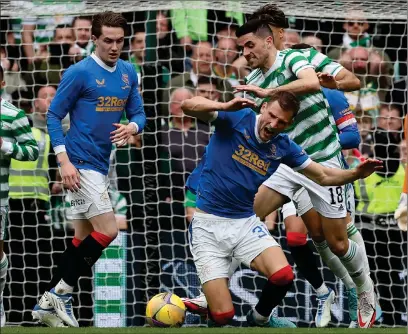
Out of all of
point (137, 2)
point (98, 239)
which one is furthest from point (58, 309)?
point (137, 2)

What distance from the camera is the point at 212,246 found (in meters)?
7.88

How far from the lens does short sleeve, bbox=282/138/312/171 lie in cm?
786

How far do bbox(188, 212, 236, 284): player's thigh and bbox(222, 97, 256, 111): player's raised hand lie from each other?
107 cm

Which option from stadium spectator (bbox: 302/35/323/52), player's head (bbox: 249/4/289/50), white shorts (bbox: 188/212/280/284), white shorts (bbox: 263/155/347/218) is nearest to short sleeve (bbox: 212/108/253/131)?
white shorts (bbox: 188/212/280/284)

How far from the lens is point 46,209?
1045 centimetres

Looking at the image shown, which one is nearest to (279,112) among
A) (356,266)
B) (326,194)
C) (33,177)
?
(326,194)

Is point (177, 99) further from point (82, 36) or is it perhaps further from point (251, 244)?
point (251, 244)

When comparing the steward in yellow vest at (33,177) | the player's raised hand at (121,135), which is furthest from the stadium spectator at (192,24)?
the player's raised hand at (121,135)

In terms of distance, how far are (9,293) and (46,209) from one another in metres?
0.89

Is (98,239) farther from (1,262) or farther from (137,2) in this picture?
(137,2)

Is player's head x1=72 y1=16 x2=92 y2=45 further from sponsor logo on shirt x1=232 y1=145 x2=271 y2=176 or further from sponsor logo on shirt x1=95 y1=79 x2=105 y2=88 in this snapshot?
sponsor logo on shirt x1=232 y1=145 x2=271 y2=176

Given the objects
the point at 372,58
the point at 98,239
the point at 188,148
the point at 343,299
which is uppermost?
the point at 372,58

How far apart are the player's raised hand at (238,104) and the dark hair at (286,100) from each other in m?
0.47

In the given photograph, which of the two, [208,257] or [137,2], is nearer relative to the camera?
[208,257]
